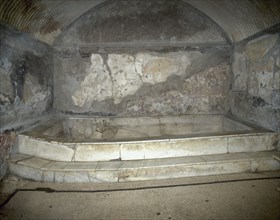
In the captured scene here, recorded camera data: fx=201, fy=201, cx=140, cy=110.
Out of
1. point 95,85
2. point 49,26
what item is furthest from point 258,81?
point 49,26

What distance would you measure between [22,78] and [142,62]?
2880 millimetres

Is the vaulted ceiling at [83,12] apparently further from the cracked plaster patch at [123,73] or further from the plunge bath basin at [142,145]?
the plunge bath basin at [142,145]

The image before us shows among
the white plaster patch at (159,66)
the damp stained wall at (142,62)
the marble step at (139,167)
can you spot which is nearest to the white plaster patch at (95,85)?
the damp stained wall at (142,62)

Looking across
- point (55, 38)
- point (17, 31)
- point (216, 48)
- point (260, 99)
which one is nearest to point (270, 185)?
point (260, 99)

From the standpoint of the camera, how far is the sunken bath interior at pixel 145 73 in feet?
12.9

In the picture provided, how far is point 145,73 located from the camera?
216 inches

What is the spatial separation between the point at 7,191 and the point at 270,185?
3.95 metres

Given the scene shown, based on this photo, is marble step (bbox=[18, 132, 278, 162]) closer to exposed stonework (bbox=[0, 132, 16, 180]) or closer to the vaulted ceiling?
exposed stonework (bbox=[0, 132, 16, 180])

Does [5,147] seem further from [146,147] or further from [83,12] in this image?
[83,12]

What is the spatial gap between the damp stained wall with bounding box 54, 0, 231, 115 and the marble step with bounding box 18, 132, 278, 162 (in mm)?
2086

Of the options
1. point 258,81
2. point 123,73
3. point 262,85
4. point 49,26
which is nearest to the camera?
point 262,85

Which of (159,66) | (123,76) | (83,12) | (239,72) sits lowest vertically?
(123,76)

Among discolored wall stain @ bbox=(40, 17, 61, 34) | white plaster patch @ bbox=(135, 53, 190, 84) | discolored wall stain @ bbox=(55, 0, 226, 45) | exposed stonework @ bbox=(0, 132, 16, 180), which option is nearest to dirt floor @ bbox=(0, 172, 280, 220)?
exposed stonework @ bbox=(0, 132, 16, 180)

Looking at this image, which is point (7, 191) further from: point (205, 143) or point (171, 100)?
point (171, 100)
